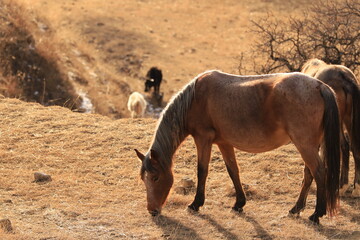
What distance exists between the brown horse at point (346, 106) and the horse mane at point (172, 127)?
199cm

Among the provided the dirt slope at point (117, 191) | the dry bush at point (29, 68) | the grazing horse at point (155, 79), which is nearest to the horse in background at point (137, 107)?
the dry bush at point (29, 68)

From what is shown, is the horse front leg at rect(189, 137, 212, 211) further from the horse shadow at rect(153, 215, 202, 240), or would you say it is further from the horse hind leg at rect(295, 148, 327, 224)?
the horse hind leg at rect(295, 148, 327, 224)

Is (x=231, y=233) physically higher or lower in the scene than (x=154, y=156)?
lower

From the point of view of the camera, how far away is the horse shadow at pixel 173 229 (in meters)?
6.21

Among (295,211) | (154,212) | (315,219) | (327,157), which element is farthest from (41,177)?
(327,157)

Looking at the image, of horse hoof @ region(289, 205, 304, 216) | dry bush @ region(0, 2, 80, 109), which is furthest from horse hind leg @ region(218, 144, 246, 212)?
dry bush @ region(0, 2, 80, 109)

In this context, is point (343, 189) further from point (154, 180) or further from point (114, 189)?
point (114, 189)

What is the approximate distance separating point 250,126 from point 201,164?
0.87 meters

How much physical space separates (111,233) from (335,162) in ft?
8.79

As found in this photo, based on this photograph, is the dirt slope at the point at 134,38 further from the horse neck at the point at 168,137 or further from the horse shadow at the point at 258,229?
the horse shadow at the point at 258,229

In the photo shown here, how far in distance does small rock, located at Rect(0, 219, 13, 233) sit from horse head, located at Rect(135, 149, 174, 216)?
165 centimetres

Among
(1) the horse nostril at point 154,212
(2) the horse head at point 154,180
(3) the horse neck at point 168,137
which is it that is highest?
(3) the horse neck at point 168,137

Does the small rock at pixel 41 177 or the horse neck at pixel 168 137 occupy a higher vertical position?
the horse neck at pixel 168 137

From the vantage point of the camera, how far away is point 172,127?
6.95m
